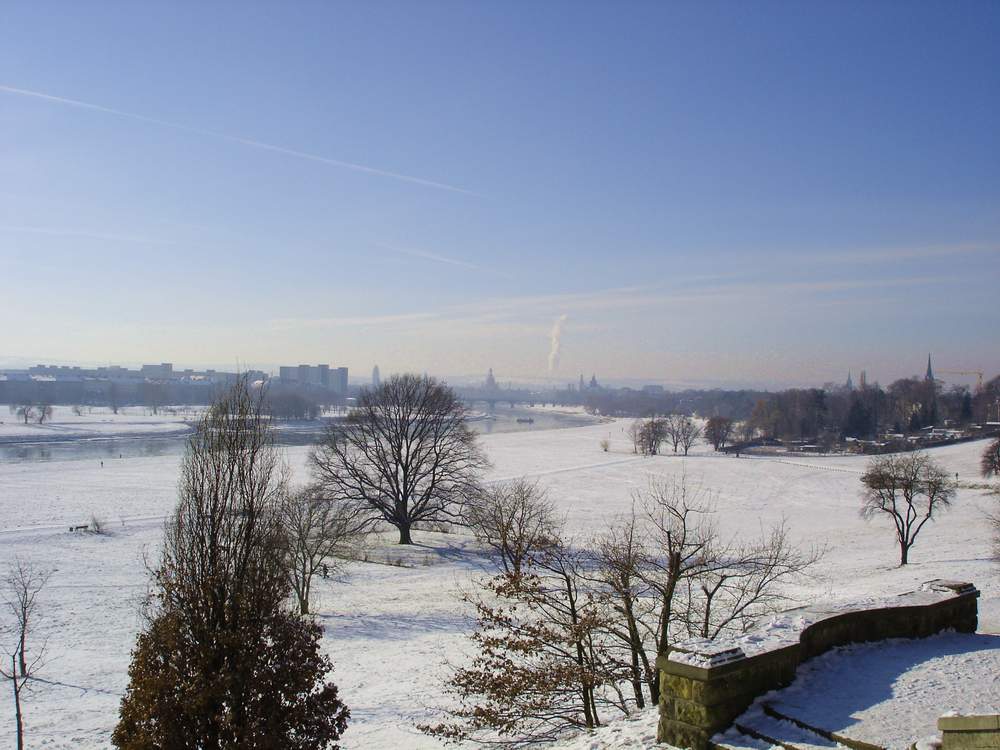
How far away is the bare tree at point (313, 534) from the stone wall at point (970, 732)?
16287mm

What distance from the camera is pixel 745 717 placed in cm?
817

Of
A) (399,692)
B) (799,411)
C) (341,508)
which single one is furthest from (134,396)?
(399,692)

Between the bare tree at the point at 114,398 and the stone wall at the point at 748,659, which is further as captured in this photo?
the bare tree at the point at 114,398

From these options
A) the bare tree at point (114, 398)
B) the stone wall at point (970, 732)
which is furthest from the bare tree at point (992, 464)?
the bare tree at point (114, 398)

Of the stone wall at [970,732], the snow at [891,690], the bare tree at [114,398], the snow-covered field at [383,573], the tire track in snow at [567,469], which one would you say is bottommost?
the snow-covered field at [383,573]

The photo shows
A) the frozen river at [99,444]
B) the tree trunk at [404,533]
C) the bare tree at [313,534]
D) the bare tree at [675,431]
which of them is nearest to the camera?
the bare tree at [313,534]

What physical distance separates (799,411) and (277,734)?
119 m

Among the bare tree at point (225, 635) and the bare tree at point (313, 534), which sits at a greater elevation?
the bare tree at point (225, 635)

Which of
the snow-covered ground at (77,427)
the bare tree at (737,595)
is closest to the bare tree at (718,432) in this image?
the snow-covered ground at (77,427)

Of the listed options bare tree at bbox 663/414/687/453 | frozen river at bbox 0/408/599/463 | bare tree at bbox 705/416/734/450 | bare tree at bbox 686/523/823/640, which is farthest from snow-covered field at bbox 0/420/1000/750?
bare tree at bbox 705/416/734/450

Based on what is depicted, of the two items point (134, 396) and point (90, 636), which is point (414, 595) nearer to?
point (90, 636)

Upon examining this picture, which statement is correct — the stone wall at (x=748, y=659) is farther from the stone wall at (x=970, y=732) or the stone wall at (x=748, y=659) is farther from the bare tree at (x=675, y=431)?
the bare tree at (x=675, y=431)

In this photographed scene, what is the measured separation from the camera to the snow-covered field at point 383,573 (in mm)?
15156

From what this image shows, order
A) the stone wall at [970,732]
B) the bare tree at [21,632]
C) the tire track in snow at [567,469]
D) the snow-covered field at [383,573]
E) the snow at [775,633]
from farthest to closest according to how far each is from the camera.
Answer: the tire track in snow at [567,469] < the snow-covered field at [383,573] < the bare tree at [21,632] < the snow at [775,633] < the stone wall at [970,732]
